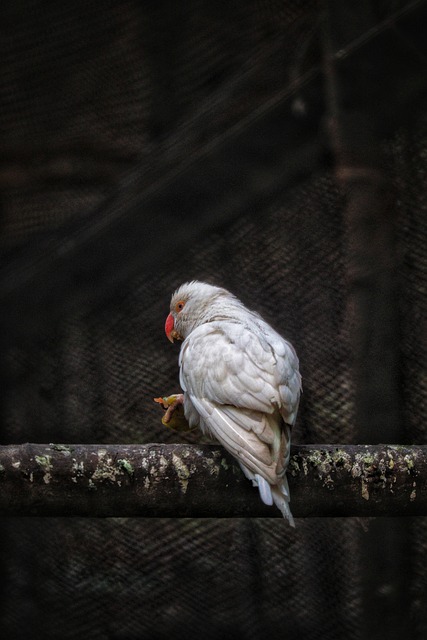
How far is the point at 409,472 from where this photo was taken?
1.59 meters

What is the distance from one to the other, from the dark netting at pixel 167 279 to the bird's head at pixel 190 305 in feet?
0.50

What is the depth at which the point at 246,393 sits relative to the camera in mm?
1575

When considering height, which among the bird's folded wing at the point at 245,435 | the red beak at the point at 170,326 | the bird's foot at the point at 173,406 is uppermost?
the red beak at the point at 170,326

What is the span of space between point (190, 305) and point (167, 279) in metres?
0.22

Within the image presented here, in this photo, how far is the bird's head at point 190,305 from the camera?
6.79ft

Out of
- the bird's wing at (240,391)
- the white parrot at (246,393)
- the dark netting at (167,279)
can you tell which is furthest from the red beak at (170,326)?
the bird's wing at (240,391)

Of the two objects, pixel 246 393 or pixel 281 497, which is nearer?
pixel 281 497

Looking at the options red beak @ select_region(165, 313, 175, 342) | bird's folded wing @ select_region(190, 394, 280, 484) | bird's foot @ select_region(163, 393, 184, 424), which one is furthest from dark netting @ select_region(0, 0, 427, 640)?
bird's folded wing @ select_region(190, 394, 280, 484)

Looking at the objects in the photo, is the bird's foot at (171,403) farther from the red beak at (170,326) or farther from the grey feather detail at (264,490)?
the grey feather detail at (264,490)

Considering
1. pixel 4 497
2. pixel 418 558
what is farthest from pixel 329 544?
pixel 4 497

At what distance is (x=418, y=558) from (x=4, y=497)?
1.22m

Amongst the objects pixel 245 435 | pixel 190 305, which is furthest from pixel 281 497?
pixel 190 305

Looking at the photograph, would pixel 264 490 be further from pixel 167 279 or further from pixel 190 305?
pixel 167 279

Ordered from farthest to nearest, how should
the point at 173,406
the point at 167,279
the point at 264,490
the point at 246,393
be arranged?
the point at 167,279
the point at 173,406
the point at 246,393
the point at 264,490
